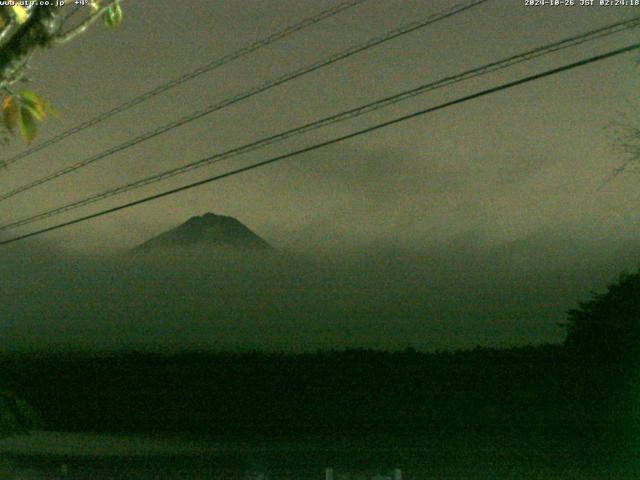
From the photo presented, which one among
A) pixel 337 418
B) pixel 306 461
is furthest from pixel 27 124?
pixel 337 418

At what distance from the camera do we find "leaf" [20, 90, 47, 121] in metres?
3.73

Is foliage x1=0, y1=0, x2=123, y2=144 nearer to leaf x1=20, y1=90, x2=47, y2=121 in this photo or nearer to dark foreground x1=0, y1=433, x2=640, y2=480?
leaf x1=20, y1=90, x2=47, y2=121

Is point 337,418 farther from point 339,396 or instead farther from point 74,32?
point 74,32

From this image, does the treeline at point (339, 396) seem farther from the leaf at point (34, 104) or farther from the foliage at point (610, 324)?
the leaf at point (34, 104)

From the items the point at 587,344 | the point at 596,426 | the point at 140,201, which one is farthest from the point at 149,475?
the point at 587,344

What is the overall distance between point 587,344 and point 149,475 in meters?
24.2

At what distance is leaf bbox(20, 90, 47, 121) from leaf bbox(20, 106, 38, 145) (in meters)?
0.02

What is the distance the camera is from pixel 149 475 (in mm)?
17453

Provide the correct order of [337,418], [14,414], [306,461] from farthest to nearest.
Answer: [337,418] → [306,461] → [14,414]

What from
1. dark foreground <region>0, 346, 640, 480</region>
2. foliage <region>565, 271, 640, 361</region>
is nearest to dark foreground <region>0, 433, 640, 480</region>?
dark foreground <region>0, 346, 640, 480</region>

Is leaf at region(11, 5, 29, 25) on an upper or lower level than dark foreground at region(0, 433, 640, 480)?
upper

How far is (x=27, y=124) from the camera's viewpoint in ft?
12.3

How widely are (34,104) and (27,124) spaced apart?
0.29ft

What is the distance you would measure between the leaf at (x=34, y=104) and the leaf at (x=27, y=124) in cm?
2
